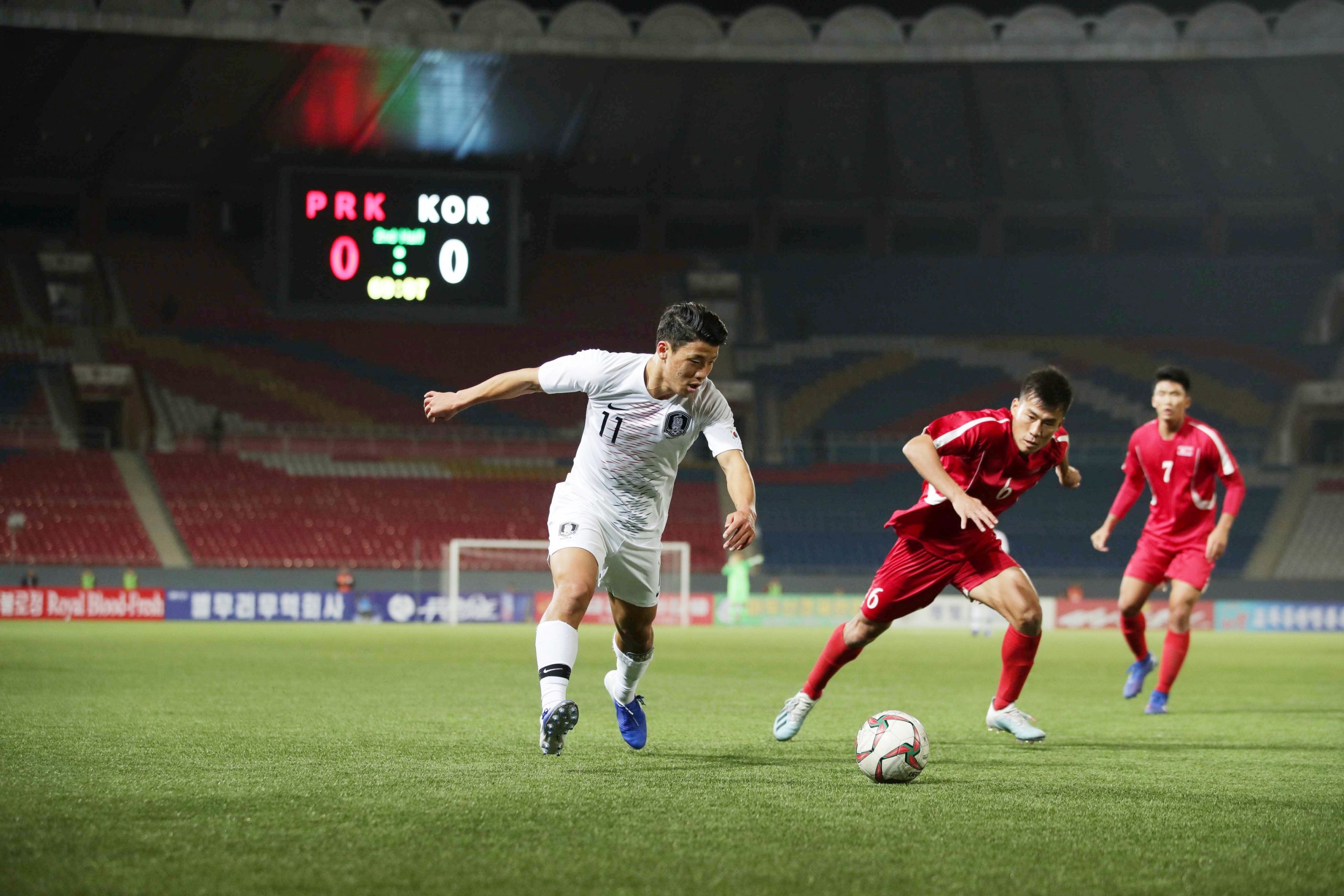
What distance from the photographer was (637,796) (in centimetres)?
504

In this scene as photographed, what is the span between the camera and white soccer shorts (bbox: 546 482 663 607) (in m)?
6.20

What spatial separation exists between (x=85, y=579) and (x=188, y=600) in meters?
3.25

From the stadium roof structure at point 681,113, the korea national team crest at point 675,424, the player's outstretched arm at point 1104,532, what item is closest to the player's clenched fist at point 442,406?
the korea national team crest at point 675,424

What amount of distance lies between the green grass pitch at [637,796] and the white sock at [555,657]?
1.03 feet

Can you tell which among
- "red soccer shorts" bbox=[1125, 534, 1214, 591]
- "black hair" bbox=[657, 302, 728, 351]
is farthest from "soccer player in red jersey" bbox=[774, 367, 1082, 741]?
"red soccer shorts" bbox=[1125, 534, 1214, 591]

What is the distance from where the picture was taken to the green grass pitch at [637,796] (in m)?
3.69

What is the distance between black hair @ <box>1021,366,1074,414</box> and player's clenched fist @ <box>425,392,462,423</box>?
267 centimetres

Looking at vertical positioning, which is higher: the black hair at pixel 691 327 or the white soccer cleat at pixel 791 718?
the black hair at pixel 691 327

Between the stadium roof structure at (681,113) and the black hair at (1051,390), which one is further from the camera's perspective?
the stadium roof structure at (681,113)

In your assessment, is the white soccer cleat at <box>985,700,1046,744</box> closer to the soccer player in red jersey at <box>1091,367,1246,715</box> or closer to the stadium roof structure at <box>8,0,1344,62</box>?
the soccer player in red jersey at <box>1091,367,1246,715</box>

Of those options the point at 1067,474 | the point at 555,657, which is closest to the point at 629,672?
the point at 555,657

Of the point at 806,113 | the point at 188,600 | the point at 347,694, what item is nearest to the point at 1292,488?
the point at 806,113

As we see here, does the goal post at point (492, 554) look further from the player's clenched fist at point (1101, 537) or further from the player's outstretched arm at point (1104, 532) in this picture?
the player's clenched fist at point (1101, 537)

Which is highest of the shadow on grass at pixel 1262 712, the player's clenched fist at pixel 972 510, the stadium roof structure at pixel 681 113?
the stadium roof structure at pixel 681 113
